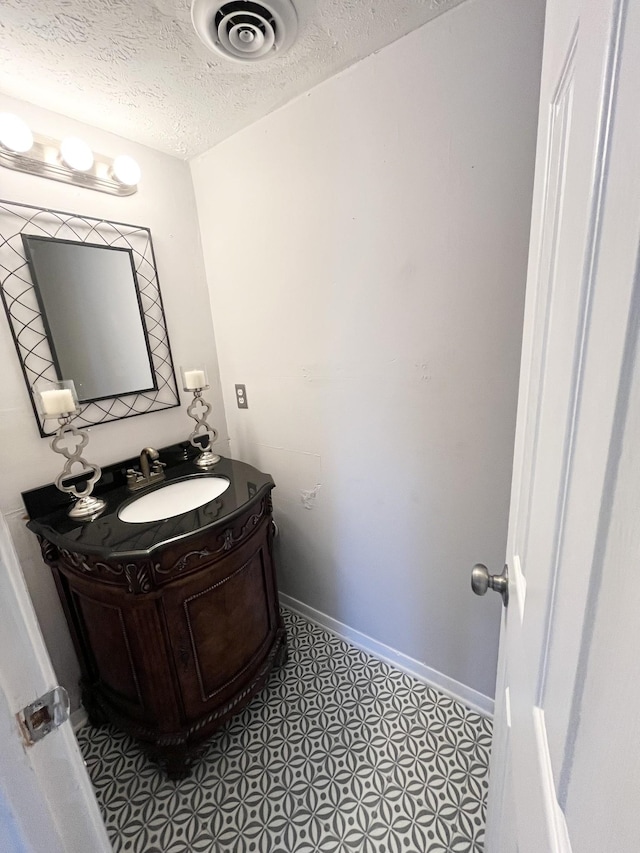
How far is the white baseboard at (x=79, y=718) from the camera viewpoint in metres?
1.32

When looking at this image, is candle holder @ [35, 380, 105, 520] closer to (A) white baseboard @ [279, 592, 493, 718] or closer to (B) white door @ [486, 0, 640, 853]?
(A) white baseboard @ [279, 592, 493, 718]

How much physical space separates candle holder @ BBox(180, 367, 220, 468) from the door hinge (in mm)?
1063

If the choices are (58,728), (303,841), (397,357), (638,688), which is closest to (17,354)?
(58,728)

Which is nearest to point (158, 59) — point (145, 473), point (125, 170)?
point (125, 170)

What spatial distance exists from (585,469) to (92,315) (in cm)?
152

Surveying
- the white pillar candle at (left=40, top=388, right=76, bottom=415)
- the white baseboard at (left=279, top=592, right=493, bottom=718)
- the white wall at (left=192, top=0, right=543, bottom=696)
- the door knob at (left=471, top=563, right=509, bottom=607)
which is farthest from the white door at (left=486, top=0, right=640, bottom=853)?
the white pillar candle at (left=40, top=388, right=76, bottom=415)

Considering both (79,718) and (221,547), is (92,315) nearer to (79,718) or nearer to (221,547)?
(221,547)

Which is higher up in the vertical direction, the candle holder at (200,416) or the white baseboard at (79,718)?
the candle holder at (200,416)

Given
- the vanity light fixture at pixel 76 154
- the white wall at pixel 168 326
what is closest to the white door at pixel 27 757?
the white wall at pixel 168 326

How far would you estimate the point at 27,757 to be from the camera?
43 centimetres

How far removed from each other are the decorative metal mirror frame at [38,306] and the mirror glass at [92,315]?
0.9 inches

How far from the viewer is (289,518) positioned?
1.68 metres

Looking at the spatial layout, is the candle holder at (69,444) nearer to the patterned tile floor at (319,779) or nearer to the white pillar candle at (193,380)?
the white pillar candle at (193,380)

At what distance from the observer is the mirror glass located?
1187mm
